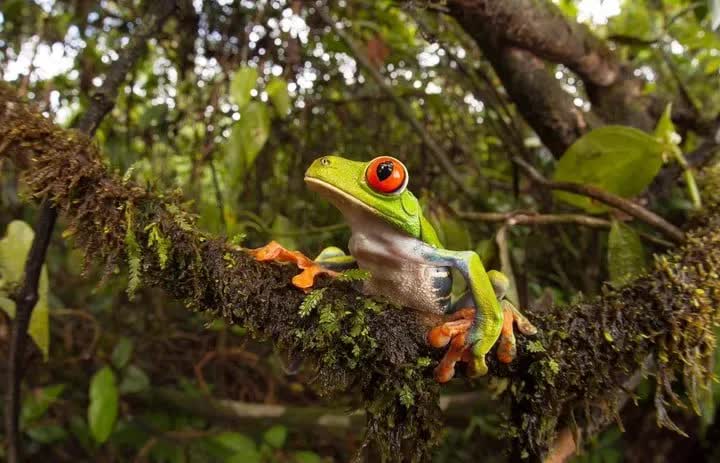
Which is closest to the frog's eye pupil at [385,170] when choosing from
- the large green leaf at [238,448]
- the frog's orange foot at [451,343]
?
the frog's orange foot at [451,343]

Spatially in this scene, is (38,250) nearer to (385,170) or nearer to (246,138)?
(246,138)

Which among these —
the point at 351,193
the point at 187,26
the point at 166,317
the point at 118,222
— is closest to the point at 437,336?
the point at 351,193

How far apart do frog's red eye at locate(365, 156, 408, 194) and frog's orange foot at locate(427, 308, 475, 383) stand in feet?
0.71

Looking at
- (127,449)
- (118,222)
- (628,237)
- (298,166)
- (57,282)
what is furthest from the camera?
(57,282)

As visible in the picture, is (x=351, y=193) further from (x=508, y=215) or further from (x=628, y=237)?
(x=628, y=237)

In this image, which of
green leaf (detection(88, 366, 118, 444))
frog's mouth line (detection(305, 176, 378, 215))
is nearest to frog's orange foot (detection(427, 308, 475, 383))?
frog's mouth line (detection(305, 176, 378, 215))

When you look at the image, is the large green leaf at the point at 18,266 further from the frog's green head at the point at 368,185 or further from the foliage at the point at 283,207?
the frog's green head at the point at 368,185

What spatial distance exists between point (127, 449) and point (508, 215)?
1.70 metres

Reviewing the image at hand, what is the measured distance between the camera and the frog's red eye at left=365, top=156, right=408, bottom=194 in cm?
78

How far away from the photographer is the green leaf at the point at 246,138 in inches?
47.2

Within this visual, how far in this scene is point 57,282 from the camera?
2166 millimetres

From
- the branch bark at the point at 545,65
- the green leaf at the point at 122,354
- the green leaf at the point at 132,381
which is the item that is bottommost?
the green leaf at the point at 132,381

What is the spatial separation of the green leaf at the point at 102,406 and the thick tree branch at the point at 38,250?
239 mm

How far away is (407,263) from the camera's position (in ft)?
2.80
